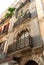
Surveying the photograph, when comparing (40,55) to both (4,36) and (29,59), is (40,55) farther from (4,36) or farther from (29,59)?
(4,36)

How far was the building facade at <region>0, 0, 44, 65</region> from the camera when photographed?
11.2m

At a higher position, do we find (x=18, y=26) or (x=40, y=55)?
(x=18, y=26)

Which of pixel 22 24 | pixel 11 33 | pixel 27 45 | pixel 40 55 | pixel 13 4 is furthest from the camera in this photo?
pixel 13 4

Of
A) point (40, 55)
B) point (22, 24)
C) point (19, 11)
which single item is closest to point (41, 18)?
point (22, 24)

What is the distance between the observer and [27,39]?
39.5 ft

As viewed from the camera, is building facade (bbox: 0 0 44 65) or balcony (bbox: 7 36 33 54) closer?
building facade (bbox: 0 0 44 65)

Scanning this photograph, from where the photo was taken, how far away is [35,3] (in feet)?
48.5

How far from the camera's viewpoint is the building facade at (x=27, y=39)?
11.2 meters

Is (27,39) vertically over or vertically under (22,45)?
over

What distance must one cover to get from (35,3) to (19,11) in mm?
2561

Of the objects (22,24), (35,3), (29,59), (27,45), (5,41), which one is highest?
A: (35,3)

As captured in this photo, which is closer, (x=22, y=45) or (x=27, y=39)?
(x=27, y=39)

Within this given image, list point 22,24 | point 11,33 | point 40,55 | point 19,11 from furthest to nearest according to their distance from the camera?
1. point 19,11
2. point 11,33
3. point 22,24
4. point 40,55

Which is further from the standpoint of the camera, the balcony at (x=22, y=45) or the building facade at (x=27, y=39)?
the balcony at (x=22, y=45)
